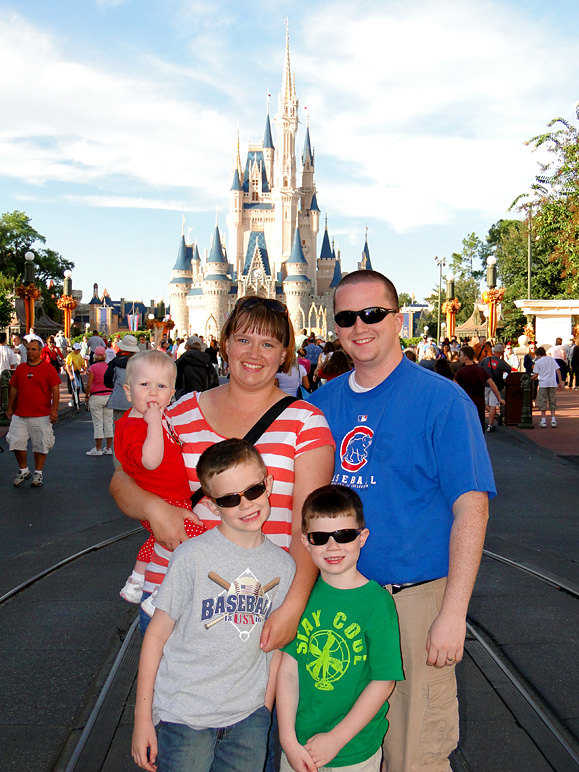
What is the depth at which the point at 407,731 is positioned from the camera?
234cm

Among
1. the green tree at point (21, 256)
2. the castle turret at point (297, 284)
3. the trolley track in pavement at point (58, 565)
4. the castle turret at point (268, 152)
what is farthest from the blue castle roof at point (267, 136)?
the trolley track in pavement at point (58, 565)

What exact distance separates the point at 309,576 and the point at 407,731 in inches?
24.4

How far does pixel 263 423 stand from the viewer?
2.35 meters

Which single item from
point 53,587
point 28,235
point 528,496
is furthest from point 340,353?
point 28,235

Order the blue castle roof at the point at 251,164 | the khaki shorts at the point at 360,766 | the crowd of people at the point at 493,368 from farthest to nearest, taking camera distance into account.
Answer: the blue castle roof at the point at 251,164 → the crowd of people at the point at 493,368 → the khaki shorts at the point at 360,766

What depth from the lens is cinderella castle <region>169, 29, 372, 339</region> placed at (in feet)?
287

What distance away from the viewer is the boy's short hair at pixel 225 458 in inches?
84.3

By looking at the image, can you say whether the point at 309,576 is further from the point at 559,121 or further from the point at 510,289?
the point at 510,289

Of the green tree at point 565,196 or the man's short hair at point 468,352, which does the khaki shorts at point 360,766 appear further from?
the green tree at point 565,196

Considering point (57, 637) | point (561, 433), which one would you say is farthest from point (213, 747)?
point (561, 433)

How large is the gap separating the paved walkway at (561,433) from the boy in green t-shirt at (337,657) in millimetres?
9780

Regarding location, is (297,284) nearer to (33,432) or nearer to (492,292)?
(492,292)

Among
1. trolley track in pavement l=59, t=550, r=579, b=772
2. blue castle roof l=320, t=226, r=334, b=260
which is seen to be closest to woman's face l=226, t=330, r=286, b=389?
trolley track in pavement l=59, t=550, r=579, b=772

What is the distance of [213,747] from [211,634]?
33 cm
